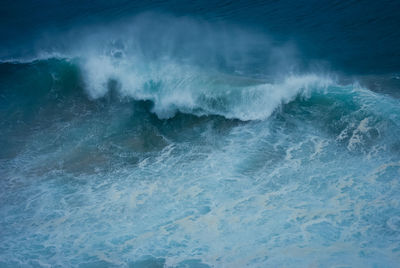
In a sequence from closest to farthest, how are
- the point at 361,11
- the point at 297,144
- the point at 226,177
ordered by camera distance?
the point at 226,177
the point at 297,144
the point at 361,11

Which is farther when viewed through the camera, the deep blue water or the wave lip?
the wave lip

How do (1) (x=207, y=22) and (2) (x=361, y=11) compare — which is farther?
(1) (x=207, y=22)

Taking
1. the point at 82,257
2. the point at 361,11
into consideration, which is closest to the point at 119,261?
the point at 82,257

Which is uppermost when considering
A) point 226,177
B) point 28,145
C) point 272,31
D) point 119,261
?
point 272,31

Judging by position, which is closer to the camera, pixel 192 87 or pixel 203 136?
pixel 203 136

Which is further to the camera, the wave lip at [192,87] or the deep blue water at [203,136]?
the wave lip at [192,87]

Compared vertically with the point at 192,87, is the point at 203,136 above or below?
below

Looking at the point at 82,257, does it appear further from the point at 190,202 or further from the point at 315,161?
the point at 315,161

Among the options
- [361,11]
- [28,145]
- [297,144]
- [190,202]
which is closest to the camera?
[190,202]
